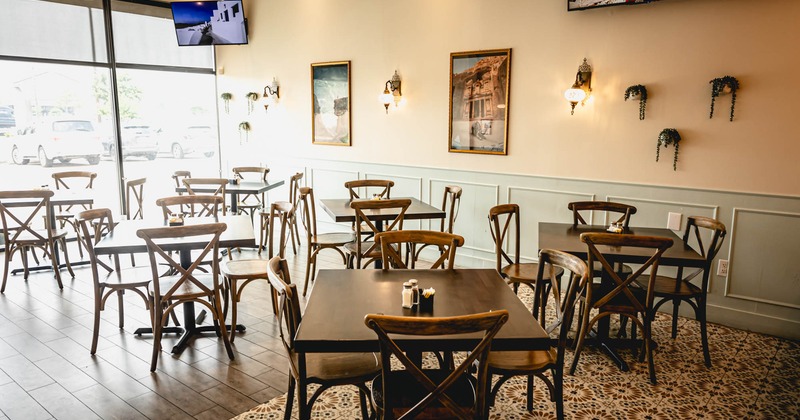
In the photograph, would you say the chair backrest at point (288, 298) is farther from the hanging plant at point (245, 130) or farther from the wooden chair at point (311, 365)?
the hanging plant at point (245, 130)

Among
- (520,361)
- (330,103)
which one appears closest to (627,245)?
(520,361)

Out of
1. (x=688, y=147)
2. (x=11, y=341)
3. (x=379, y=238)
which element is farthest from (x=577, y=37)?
(x=11, y=341)

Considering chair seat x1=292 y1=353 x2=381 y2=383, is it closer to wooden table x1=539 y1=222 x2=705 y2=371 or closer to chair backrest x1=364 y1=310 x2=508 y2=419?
chair backrest x1=364 y1=310 x2=508 y2=419

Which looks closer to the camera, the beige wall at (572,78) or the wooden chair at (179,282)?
the wooden chair at (179,282)

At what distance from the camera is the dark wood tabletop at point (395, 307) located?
2061 millimetres

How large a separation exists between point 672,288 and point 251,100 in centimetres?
627

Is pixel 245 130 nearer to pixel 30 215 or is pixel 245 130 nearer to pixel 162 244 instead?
pixel 30 215

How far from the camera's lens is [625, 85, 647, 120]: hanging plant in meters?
4.53

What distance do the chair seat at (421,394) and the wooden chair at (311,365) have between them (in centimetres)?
10

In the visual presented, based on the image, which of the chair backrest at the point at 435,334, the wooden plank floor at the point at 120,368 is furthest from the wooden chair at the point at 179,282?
the chair backrest at the point at 435,334

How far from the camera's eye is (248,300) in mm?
4820

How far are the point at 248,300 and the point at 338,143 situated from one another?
2.81 metres

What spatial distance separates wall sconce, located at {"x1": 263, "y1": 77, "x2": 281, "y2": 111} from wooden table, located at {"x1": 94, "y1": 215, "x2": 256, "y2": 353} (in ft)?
11.8

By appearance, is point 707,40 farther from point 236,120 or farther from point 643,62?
point 236,120
